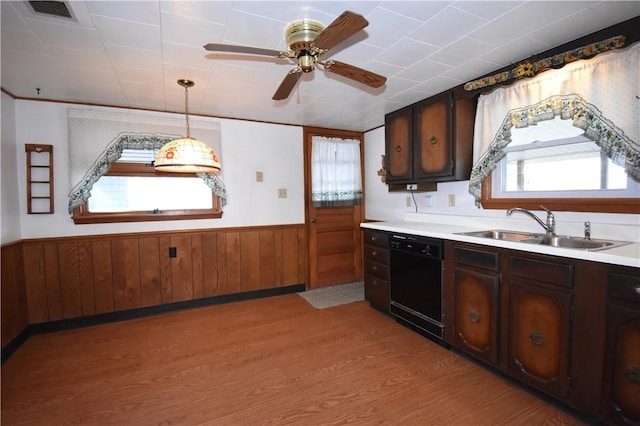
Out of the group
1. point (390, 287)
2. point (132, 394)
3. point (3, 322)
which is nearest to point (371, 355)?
point (390, 287)

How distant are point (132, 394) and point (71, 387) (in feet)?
1.54

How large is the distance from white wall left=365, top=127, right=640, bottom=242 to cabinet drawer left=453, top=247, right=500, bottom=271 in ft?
1.98

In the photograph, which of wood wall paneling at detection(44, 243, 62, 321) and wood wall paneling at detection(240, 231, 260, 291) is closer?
wood wall paneling at detection(44, 243, 62, 321)

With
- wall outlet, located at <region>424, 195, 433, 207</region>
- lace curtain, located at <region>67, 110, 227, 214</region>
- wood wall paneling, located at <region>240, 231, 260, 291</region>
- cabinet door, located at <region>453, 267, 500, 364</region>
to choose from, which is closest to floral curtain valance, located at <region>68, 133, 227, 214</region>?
lace curtain, located at <region>67, 110, 227, 214</region>

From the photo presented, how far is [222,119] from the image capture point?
11.7 feet

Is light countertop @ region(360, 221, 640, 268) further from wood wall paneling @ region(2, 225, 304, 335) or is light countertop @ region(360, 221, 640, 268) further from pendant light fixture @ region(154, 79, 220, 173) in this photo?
wood wall paneling @ region(2, 225, 304, 335)

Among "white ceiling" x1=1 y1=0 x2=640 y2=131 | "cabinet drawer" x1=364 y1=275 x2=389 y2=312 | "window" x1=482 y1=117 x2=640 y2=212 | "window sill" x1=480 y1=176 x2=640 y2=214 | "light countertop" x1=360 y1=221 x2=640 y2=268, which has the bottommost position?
"cabinet drawer" x1=364 y1=275 x2=389 y2=312

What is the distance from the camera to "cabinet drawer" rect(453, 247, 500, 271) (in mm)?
2023

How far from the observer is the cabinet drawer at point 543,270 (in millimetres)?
1655

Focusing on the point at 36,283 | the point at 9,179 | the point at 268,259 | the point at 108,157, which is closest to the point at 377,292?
the point at 268,259

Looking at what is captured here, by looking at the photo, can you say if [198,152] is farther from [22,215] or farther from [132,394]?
[22,215]

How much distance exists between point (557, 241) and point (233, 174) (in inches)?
125

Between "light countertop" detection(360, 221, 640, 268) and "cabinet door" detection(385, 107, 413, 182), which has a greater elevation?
"cabinet door" detection(385, 107, 413, 182)

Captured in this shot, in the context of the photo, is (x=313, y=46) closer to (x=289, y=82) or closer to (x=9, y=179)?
(x=289, y=82)
